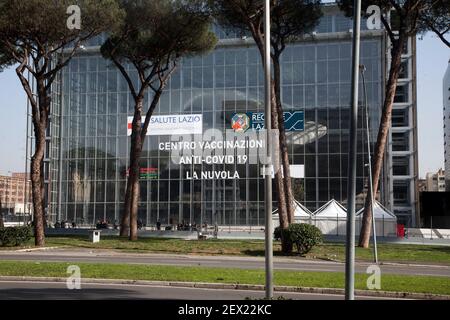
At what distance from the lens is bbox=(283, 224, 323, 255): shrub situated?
26.7 metres

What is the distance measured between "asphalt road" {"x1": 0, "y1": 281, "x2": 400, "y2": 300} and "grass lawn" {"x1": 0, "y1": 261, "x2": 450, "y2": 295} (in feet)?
3.49

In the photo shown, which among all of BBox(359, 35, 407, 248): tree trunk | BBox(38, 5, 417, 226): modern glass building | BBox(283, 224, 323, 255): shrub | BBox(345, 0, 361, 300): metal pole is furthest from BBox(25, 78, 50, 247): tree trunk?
BBox(38, 5, 417, 226): modern glass building

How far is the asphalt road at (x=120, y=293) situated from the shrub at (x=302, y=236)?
13.5 m

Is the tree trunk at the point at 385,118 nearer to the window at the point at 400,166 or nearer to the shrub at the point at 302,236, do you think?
the shrub at the point at 302,236

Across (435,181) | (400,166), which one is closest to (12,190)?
(400,166)

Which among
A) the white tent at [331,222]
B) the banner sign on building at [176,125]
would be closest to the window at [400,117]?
the banner sign on building at [176,125]

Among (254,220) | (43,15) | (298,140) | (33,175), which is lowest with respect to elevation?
(254,220)

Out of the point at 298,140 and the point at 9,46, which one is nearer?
A: the point at 9,46

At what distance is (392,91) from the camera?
29.7 m

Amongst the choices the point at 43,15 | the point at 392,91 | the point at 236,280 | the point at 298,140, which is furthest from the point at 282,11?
the point at 298,140

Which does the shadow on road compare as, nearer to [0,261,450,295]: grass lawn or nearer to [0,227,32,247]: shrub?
[0,261,450,295]: grass lawn
